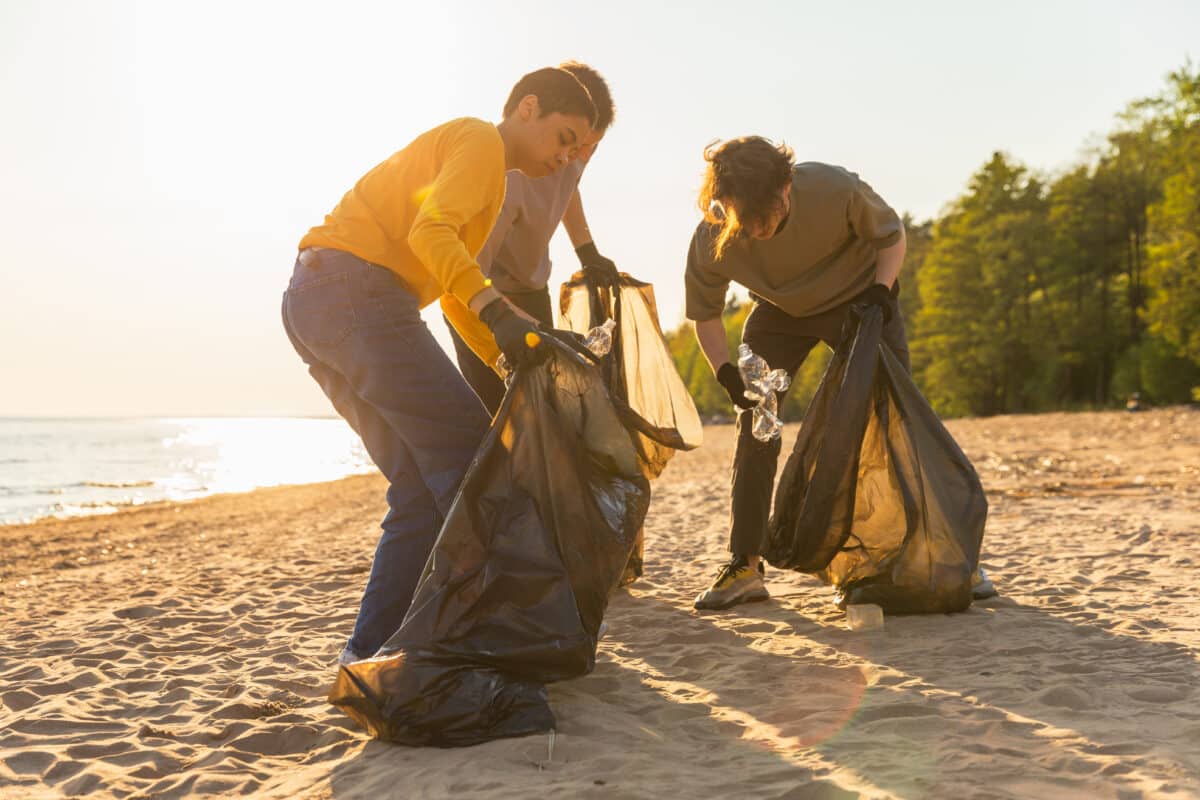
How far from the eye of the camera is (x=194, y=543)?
9695 mm

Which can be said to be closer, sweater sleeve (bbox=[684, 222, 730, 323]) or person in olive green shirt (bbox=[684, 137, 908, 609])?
person in olive green shirt (bbox=[684, 137, 908, 609])

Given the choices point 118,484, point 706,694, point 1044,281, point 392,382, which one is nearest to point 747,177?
point 392,382

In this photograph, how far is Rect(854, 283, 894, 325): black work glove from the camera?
11.7 ft

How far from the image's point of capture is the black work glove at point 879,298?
3.55m

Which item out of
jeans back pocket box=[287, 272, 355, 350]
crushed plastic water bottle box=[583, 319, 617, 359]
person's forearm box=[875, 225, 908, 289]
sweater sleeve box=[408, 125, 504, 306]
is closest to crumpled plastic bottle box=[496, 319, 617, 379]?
crushed plastic water bottle box=[583, 319, 617, 359]

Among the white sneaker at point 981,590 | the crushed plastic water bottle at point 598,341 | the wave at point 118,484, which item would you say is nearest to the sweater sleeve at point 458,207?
the crushed plastic water bottle at point 598,341

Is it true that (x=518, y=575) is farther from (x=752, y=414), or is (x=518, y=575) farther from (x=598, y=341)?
(x=752, y=414)

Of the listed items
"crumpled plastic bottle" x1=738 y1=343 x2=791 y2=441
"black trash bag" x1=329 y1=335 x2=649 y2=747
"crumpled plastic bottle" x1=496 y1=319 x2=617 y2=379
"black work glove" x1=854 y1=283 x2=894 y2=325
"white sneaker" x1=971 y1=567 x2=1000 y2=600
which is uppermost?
"black work glove" x1=854 y1=283 x2=894 y2=325

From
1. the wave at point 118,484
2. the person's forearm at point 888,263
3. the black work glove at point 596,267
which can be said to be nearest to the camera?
the person's forearm at point 888,263

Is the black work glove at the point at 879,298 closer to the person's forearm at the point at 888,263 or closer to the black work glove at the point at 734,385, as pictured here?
the person's forearm at the point at 888,263

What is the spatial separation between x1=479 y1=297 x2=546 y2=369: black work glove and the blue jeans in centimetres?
27

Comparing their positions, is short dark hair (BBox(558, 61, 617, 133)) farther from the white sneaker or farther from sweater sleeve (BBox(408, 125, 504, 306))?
the white sneaker

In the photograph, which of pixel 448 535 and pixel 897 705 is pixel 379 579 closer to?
pixel 448 535

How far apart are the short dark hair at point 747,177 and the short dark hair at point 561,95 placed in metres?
0.75
